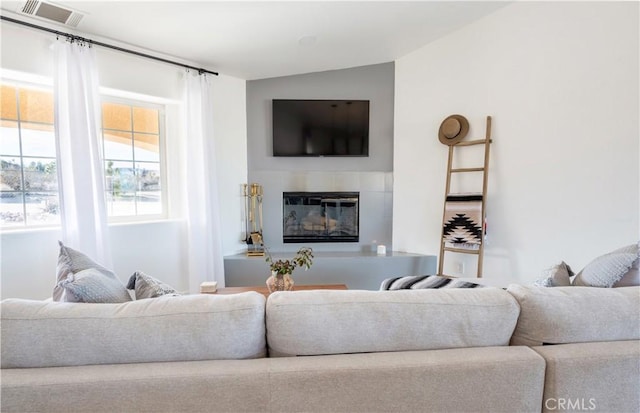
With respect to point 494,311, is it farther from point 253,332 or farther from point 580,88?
point 580,88

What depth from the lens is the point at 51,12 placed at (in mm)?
2301

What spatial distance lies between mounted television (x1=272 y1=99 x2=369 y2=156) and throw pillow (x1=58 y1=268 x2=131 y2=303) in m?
2.82

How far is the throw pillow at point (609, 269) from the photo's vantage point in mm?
1252

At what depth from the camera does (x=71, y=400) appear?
32.1 inches

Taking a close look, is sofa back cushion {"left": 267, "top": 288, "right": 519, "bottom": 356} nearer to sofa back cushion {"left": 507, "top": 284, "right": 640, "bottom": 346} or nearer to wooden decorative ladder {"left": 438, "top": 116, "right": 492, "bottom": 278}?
sofa back cushion {"left": 507, "top": 284, "right": 640, "bottom": 346}

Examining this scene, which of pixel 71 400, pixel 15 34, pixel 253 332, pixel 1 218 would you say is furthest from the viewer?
pixel 1 218

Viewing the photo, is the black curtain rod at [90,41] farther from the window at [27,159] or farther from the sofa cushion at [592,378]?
the sofa cushion at [592,378]

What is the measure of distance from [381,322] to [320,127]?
3134 millimetres

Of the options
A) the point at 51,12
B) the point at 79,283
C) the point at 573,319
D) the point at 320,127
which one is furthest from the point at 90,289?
the point at 320,127

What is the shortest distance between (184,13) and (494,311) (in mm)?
2761

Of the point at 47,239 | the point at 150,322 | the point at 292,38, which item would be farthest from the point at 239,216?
the point at 150,322

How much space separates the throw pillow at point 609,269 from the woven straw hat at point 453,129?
206 cm

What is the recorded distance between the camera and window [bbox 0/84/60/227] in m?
2.47

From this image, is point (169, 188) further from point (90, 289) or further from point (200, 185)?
point (90, 289)
